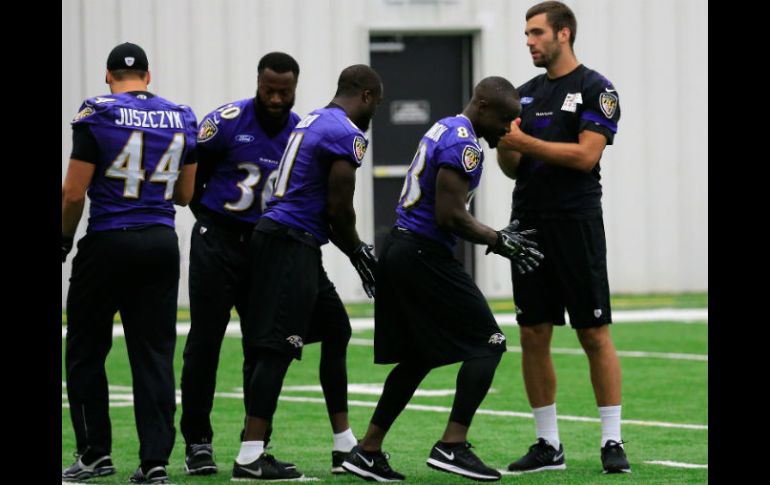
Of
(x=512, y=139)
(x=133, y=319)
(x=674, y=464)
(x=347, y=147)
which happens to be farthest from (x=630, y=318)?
(x=133, y=319)

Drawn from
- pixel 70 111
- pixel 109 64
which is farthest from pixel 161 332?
pixel 70 111

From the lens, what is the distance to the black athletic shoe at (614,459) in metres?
7.36

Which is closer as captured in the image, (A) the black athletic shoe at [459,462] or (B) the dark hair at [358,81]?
(A) the black athletic shoe at [459,462]

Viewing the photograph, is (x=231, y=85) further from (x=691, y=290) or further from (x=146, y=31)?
(x=691, y=290)

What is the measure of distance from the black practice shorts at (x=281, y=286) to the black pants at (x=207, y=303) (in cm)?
44

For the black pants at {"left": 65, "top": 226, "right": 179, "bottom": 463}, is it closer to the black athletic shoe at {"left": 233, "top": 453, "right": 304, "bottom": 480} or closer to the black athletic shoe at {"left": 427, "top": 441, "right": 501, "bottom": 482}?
the black athletic shoe at {"left": 233, "top": 453, "right": 304, "bottom": 480}

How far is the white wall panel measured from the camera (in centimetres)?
2003

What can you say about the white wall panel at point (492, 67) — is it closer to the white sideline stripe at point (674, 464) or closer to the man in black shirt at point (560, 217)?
the man in black shirt at point (560, 217)

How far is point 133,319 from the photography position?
6.95 meters

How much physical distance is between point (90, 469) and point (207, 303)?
103 cm

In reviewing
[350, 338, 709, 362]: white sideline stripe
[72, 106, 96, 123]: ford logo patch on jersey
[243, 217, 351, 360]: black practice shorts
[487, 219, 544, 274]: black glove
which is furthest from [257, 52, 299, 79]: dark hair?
[350, 338, 709, 362]: white sideline stripe

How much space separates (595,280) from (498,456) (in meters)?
1.20

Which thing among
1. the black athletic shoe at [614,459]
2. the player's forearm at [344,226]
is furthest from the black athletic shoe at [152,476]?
the black athletic shoe at [614,459]

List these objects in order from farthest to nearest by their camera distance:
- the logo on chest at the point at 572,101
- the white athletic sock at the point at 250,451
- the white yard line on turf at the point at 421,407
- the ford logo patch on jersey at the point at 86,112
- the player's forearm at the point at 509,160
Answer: the white yard line on turf at the point at 421,407 < the player's forearm at the point at 509,160 < the logo on chest at the point at 572,101 < the white athletic sock at the point at 250,451 < the ford logo patch on jersey at the point at 86,112
